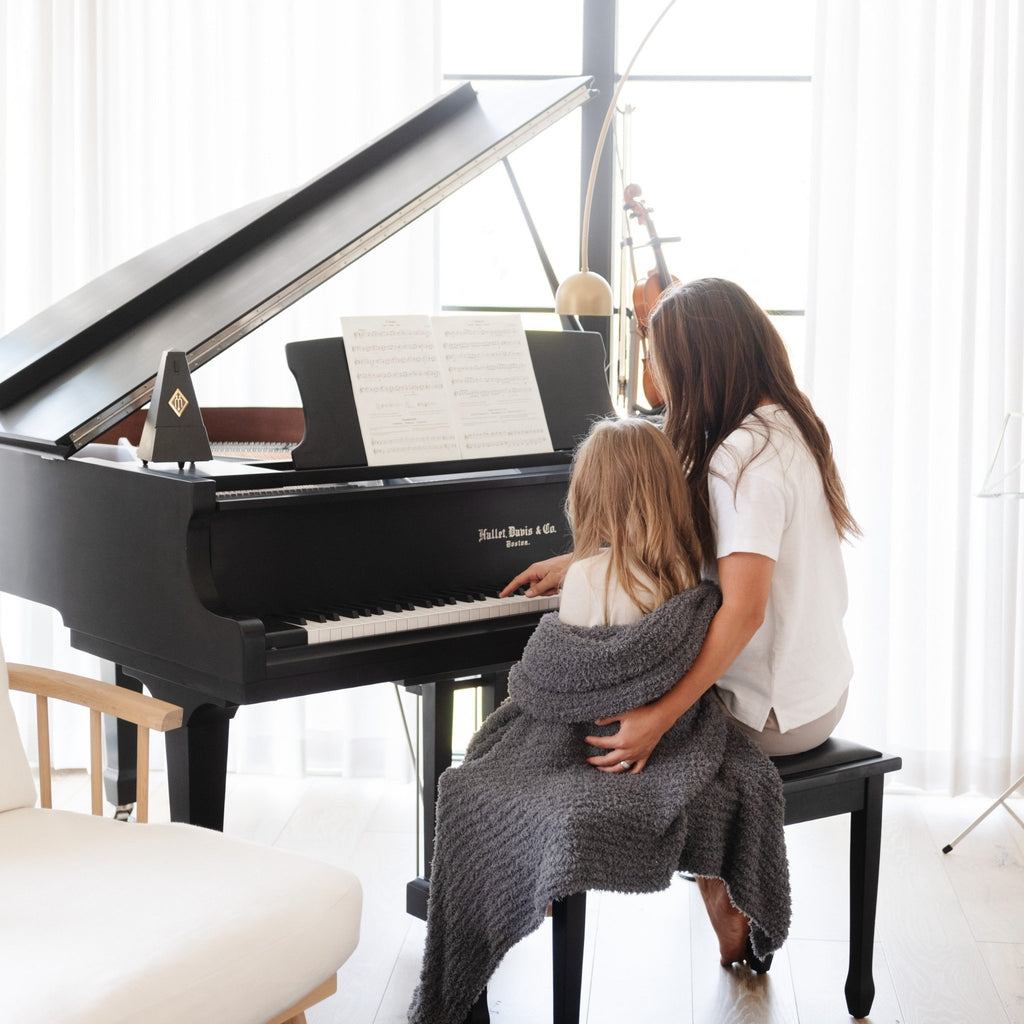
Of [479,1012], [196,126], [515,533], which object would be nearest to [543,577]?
[515,533]

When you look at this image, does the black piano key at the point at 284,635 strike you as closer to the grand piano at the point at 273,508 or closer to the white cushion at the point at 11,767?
the grand piano at the point at 273,508

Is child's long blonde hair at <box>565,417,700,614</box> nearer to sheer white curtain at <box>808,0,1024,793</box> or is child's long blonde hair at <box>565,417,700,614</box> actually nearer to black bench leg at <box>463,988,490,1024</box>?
black bench leg at <box>463,988,490,1024</box>

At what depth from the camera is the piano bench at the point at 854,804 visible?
2.19 meters

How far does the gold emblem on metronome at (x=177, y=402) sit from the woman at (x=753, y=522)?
0.84 m

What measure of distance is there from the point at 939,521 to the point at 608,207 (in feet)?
4.65

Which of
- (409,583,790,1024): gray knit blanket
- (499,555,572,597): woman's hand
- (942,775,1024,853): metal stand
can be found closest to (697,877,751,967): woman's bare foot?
(409,583,790,1024): gray knit blanket

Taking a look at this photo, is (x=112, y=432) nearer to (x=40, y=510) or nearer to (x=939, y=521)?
(x=40, y=510)

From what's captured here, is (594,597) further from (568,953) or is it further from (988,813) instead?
(988,813)

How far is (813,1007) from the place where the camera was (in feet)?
8.05

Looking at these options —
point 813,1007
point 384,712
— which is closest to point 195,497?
point 813,1007

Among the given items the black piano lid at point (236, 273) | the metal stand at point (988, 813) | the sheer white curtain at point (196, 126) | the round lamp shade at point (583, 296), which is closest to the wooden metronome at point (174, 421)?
the black piano lid at point (236, 273)

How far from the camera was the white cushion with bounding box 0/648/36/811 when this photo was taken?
2.10 metres

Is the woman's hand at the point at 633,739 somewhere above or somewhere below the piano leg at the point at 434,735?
above

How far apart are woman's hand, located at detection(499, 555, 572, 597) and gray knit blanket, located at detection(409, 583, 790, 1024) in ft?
1.32
